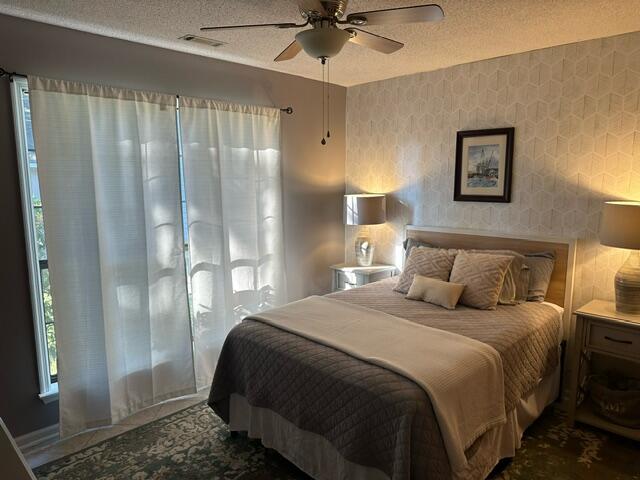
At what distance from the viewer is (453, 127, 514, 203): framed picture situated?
3355 mm

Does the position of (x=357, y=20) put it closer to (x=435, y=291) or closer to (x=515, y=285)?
(x=435, y=291)

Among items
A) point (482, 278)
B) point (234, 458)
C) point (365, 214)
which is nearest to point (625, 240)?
point (482, 278)

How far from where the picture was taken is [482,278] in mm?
2943

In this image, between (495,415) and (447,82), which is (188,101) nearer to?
(447,82)

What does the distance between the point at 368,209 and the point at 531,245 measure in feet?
4.56

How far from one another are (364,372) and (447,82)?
2657 mm

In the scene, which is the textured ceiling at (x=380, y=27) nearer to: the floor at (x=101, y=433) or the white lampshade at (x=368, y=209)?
the white lampshade at (x=368, y=209)

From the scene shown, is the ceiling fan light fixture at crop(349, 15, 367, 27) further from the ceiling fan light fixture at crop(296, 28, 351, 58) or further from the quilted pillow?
the quilted pillow

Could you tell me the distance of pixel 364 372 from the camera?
2018 millimetres

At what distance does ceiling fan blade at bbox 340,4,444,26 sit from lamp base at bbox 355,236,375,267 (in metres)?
2.47

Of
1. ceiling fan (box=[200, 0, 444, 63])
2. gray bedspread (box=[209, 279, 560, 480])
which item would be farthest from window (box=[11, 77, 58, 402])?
ceiling fan (box=[200, 0, 444, 63])

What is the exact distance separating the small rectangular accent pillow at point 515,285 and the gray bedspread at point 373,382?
0.24 feet

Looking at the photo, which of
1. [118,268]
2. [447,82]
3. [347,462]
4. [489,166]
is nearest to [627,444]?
[347,462]

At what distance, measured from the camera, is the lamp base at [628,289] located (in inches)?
103
